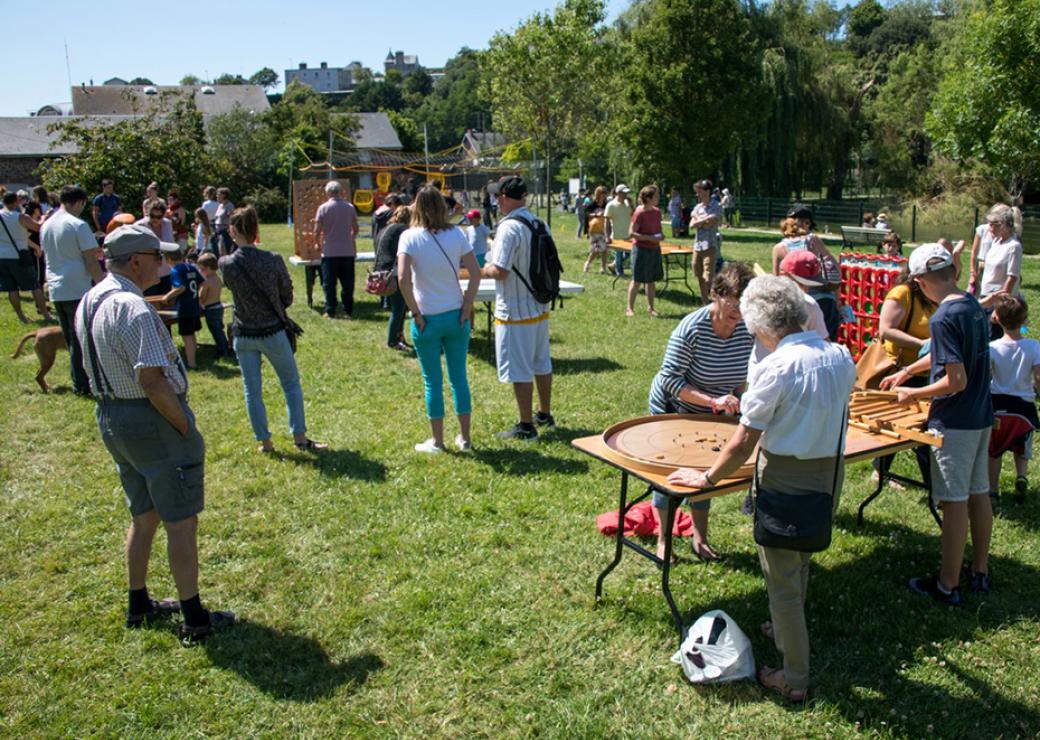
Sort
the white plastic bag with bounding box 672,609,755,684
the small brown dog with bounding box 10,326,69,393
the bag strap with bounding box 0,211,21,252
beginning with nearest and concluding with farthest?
the white plastic bag with bounding box 672,609,755,684 < the small brown dog with bounding box 10,326,69,393 < the bag strap with bounding box 0,211,21,252

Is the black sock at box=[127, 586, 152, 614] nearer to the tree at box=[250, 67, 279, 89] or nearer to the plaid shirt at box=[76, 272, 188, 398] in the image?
the plaid shirt at box=[76, 272, 188, 398]

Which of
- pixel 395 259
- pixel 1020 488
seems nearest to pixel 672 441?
pixel 1020 488

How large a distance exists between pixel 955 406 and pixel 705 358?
1.24 metres

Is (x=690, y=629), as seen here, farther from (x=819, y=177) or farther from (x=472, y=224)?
(x=819, y=177)

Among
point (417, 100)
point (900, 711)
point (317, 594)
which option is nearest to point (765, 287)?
point (900, 711)

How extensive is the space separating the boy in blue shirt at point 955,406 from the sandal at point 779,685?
1304 mm

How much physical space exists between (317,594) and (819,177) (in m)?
33.1

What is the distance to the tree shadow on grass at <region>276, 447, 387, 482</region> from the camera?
20.0 feet

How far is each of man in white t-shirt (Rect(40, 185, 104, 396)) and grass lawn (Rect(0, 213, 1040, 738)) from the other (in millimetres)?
1708

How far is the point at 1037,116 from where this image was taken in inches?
666

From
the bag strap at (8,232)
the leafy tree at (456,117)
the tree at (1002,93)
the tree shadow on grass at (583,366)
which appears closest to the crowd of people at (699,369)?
the tree shadow on grass at (583,366)

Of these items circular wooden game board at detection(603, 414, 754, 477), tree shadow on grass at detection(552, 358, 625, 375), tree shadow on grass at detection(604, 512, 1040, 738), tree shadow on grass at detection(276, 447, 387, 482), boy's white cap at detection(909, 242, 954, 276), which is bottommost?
tree shadow on grass at detection(604, 512, 1040, 738)

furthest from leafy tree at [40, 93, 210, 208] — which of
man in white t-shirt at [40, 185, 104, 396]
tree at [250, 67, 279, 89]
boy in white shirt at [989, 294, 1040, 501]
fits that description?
tree at [250, 67, 279, 89]

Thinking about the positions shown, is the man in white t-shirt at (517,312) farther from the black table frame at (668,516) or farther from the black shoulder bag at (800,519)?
the black shoulder bag at (800,519)
